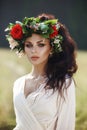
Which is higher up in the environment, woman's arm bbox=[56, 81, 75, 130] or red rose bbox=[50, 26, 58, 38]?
red rose bbox=[50, 26, 58, 38]

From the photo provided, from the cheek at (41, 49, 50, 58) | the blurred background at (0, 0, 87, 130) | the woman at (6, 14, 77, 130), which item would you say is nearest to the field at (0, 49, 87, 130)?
the blurred background at (0, 0, 87, 130)

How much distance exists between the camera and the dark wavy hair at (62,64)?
3646mm

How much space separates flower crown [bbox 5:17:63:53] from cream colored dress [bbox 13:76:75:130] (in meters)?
0.27

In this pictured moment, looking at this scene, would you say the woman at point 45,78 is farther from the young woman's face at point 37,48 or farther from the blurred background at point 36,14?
the blurred background at point 36,14

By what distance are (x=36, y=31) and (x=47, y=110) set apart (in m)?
0.50

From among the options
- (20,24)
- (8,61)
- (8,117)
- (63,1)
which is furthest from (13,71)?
(20,24)

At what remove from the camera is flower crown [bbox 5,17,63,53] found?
3.65 meters

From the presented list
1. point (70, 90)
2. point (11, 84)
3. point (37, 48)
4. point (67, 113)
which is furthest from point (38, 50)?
point (11, 84)

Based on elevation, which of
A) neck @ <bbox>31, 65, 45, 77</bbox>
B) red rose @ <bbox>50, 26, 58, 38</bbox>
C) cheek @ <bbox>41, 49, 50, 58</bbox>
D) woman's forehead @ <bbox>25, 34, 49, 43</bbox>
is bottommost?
neck @ <bbox>31, 65, 45, 77</bbox>

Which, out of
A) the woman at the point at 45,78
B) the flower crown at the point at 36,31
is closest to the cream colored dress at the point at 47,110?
the woman at the point at 45,78

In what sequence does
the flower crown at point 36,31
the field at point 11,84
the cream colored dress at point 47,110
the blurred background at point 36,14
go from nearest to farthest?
1. the cream colored dress at point 47,110
2. the flower crown at point 36,31
3. the field at point 11,84
4. the blurred background at point 36,14

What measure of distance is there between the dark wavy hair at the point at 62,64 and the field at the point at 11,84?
1900 millimetres

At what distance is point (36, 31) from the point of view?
12.0 ft

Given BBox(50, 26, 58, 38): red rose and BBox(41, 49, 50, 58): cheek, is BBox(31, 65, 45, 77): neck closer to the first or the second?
BBox(41, 49, 50, 58): cheek
